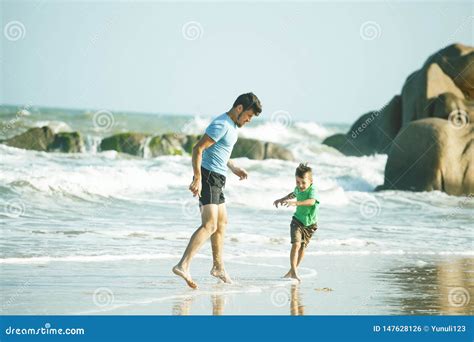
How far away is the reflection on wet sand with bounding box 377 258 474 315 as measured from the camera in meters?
8.25

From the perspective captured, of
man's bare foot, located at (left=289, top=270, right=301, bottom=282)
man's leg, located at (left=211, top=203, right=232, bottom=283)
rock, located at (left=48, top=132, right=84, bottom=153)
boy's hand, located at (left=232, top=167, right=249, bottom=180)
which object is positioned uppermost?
rock, located at (left=48, top=132, right=84, bottom=153)

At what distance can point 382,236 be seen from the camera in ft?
47.7

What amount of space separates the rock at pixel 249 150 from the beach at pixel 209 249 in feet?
24.7

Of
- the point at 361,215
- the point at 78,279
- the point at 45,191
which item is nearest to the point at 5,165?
the point at 45,191

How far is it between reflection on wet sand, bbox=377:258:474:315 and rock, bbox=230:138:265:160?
67.2 ft

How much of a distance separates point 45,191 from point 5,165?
6.01m

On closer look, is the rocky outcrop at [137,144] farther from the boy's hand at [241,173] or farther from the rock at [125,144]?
the boy's hand at [241,173]

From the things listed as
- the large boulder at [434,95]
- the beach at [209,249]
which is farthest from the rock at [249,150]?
the beach at [209,249]

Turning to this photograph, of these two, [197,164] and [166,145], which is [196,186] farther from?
[166,145]

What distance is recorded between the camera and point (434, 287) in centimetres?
961

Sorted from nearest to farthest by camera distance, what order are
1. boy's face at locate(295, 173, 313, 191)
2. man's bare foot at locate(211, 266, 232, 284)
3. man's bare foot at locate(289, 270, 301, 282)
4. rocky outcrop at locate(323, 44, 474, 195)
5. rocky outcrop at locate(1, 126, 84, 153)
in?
man's bare foot at locate(211, 266, 232, 284)
man's bare foot at locate(289, 270, 301, 282)
boy's face at locate(295, 173, 313, 191)
rocky outcrop at locate(323, 44, 474, 195)
rocky outcrop at locate(1, 126, 84, 153)

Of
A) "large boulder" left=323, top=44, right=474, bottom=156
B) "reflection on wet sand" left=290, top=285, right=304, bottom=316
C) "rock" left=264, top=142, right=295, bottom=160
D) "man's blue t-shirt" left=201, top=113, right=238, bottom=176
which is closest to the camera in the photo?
"reflection on wet sand" left=290, top=285, right=304, bottom=316

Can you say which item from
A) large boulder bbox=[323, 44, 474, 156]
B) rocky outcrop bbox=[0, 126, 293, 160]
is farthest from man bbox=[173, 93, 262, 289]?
rocky outcrop bbox=[0, 126, 293, 160]

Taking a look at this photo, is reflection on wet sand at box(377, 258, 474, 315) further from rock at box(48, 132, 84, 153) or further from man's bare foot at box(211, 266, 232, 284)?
rock at box(48, 132, 84, 153)
